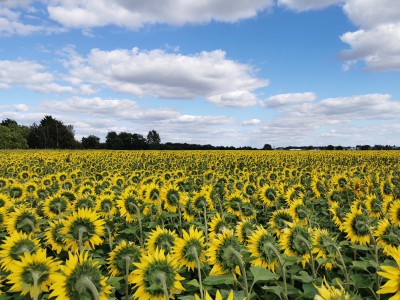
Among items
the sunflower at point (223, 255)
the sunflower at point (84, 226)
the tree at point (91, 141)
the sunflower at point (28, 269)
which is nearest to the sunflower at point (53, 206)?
the sunflower at point (84, 226)

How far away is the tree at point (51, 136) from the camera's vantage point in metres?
101

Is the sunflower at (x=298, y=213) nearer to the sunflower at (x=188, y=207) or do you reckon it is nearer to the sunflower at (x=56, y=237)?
the sunflower at (x=188, y=207)

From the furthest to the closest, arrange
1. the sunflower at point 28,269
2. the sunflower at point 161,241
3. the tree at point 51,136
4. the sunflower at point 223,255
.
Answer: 1. the tree at point 51,136
2. the sunflower at point 161,241
3. the sunflower at point 223,255
4. the sunflower at point 28,269

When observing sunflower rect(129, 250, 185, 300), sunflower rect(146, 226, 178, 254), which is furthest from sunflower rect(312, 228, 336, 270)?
sunflower rect(129, 250, 185, 300)

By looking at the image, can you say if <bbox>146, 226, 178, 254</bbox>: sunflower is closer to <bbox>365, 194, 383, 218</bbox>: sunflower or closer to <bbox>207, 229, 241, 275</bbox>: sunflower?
<bbox>207, 229, 241, 275</bbox>: sunflower

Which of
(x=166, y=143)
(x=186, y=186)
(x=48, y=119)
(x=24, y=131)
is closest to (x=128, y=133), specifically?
(x=166, y=143)

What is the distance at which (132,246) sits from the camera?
3.17 metres

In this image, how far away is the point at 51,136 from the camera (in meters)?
102

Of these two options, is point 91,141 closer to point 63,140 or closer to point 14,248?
point 63,140

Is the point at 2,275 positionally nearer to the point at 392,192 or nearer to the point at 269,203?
the point at 269,203

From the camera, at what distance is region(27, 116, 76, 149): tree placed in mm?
101438

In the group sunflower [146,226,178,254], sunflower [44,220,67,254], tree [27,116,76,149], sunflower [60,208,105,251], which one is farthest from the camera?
tree [27,116,76,149]

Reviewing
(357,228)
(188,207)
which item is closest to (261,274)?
(357,228)

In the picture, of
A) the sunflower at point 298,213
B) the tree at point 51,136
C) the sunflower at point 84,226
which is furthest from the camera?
the tree at point 51,136
